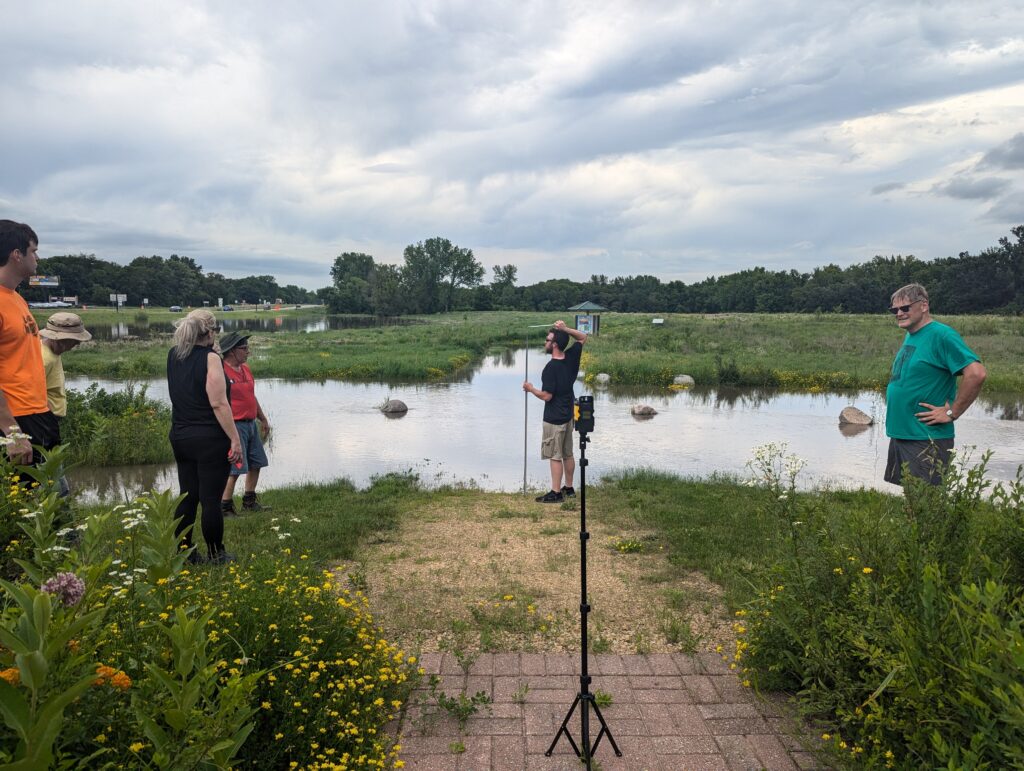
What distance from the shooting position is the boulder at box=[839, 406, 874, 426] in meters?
14.6

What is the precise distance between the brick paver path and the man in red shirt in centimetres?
386

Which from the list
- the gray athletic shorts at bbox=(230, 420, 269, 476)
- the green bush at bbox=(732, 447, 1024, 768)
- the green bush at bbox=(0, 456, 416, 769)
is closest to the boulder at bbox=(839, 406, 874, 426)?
the green bush at bbox=(732, 447, 1024, 768)

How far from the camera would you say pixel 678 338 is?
1361 inches

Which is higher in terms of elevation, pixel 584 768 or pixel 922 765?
pixel 922 765

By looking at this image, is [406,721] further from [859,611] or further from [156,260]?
[156,260]

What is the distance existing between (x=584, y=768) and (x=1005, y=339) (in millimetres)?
38946

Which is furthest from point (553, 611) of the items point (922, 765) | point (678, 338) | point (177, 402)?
point (678, 338)

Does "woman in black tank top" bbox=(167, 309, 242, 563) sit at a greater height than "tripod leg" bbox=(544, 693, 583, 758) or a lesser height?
greater

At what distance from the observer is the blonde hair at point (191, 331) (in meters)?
4.84

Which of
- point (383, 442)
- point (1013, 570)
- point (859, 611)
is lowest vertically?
point (383, 442)

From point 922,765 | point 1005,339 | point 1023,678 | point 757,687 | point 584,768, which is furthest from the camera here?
point 1005,339

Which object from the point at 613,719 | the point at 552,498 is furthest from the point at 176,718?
the point at 552,498

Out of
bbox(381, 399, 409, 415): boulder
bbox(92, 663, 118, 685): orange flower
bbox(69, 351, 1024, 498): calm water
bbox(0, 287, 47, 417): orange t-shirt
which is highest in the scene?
bbox(0, 287, 47, 417): orange t-shirt

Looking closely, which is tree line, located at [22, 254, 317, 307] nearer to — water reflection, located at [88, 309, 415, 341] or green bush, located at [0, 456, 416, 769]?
water reflection, located at [88, 309, 415, 341]
